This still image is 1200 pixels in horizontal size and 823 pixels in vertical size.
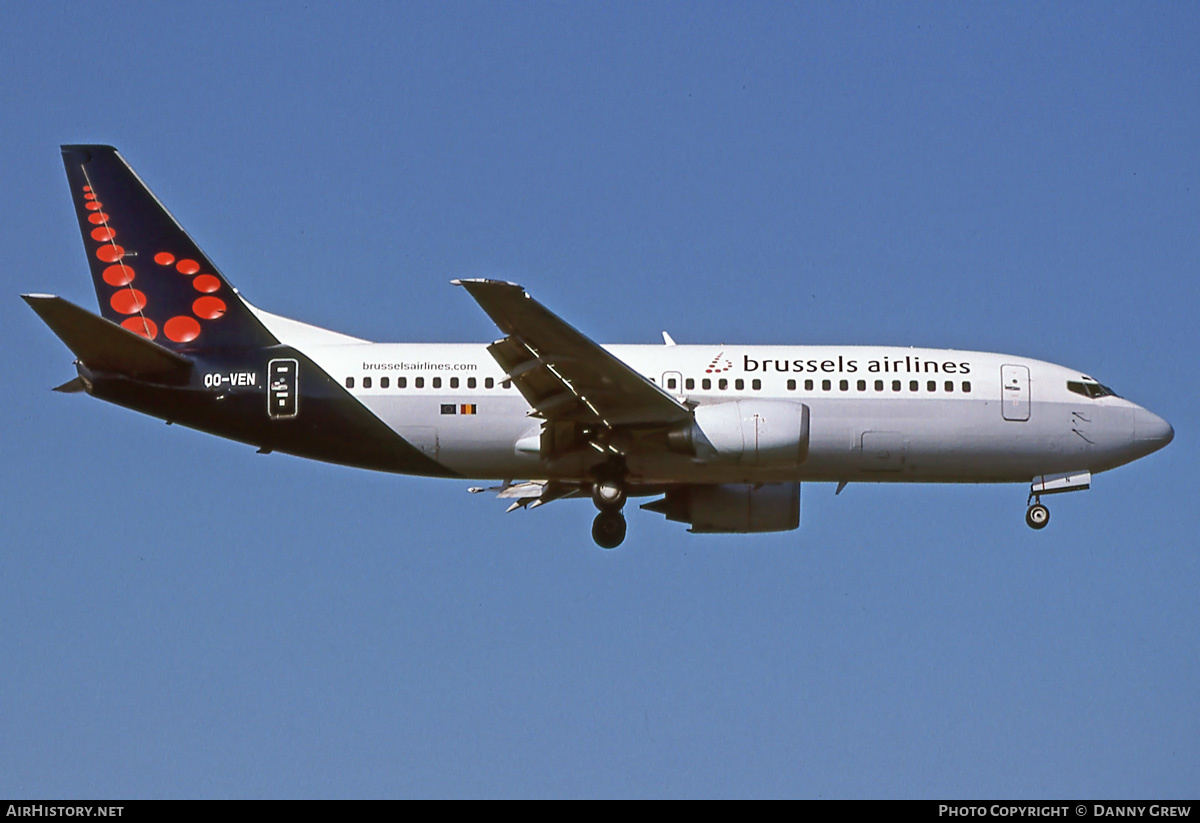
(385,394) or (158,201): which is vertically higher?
(158,201)

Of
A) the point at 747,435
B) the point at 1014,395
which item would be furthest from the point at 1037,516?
the point at 747,435

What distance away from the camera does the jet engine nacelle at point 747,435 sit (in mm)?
31375

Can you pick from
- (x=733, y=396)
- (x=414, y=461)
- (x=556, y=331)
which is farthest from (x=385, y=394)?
(x=733, y=396)

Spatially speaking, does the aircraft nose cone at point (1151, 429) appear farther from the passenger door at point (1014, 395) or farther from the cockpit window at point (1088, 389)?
the passenger door at point (1014, 395)

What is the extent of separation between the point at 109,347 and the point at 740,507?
41.9ft

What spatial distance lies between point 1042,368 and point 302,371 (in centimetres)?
1473

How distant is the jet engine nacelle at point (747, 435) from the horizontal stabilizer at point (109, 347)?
375 inches

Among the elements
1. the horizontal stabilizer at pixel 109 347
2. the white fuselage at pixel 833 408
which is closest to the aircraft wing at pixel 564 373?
the white fuselage at pixel 833 408

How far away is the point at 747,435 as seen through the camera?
31359 millimetres

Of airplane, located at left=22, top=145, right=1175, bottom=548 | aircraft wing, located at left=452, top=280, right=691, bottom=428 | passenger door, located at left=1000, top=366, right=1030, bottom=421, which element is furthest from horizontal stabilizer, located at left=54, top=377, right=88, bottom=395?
passenger door, located at left=1000, top=366, right=1030, bottom=421

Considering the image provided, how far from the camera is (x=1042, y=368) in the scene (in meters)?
34.5

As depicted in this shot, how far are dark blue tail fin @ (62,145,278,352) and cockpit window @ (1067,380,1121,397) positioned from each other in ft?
52.3

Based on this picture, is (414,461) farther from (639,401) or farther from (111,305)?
(111,305)

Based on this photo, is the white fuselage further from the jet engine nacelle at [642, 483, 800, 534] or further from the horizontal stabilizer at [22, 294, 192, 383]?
the horizontal stabilizer at [22, 294, 192, 383]
